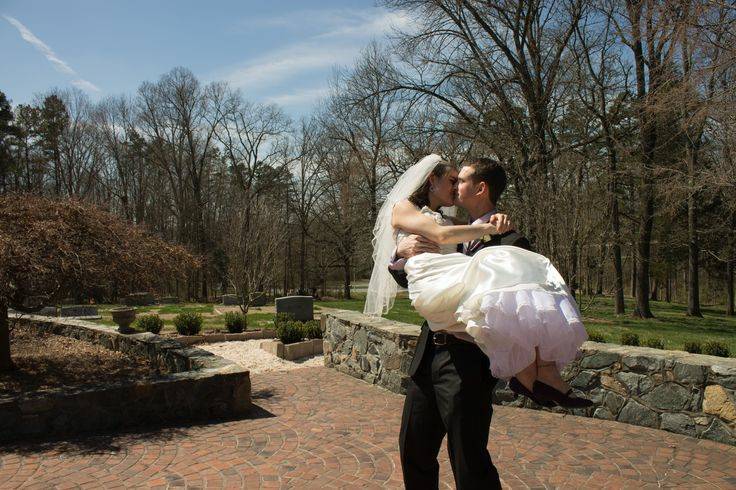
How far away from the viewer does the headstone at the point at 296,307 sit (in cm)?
1367

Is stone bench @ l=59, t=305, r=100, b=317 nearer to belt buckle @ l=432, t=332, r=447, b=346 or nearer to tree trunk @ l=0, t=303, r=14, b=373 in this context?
tree trunk @ l=0, t=303, r=14, b=373

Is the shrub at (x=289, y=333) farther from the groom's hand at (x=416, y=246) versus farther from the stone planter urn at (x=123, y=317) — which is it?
the groom's hand at (x=416, y=246)

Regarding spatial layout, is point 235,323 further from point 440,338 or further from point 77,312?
point 440,338

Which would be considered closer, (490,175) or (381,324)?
(490,175)

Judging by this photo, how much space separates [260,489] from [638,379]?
12.1ft

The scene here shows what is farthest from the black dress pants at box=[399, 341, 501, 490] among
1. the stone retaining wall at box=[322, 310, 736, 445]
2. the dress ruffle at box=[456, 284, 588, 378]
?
the stone retaining wall at box=[322, 310, 736, 445]

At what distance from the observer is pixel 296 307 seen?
45.2ft

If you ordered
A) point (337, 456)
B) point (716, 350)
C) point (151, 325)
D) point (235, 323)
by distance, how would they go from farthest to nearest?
1. point (235, 323)
2. point (151, 325)
3. point (716, 350)
4. point (337, 456)

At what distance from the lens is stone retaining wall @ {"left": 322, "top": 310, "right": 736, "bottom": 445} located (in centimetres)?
460

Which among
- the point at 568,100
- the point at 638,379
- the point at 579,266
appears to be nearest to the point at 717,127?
the point at 579,266

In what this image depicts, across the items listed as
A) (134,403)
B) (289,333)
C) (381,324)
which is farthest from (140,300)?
(134,403)

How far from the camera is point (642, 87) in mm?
17281

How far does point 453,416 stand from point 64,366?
268 inches

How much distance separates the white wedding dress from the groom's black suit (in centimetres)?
19
